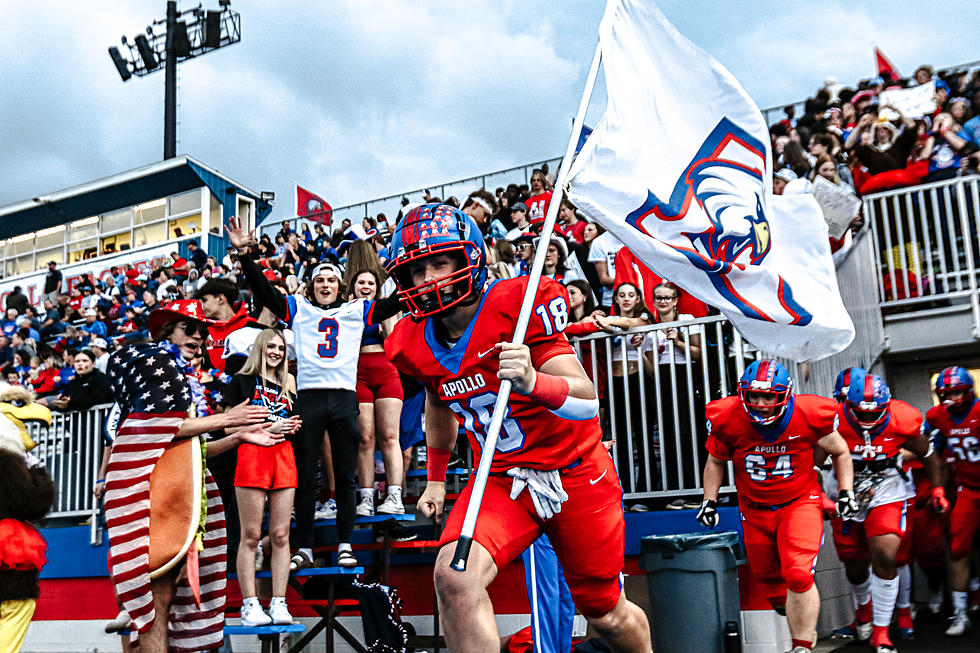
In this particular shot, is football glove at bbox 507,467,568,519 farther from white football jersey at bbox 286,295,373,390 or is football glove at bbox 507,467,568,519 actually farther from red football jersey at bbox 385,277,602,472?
white football jersey at bbox 286,295,373,390

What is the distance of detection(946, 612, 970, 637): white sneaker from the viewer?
8.66 meters

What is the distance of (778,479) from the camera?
750cm

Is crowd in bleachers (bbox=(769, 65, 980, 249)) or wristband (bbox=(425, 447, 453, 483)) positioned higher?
crowd in bleachers (bbox=(769, 65, 980, 249))

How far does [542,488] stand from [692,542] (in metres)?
3.25

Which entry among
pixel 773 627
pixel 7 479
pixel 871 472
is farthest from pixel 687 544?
pixel 7 479

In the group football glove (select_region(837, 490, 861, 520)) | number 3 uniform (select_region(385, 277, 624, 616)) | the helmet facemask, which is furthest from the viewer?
football glove (select_region(837, 490, 861, 520))

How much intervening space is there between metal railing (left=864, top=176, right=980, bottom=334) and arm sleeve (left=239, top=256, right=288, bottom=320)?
23.4 feet

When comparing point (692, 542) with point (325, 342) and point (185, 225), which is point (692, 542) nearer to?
point (325, 342)

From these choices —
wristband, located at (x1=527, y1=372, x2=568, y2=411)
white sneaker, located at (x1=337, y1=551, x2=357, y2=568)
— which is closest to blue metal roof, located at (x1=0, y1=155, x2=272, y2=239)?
white sneaker, located at (x1=337, y1=551, x2=357, y2=568)

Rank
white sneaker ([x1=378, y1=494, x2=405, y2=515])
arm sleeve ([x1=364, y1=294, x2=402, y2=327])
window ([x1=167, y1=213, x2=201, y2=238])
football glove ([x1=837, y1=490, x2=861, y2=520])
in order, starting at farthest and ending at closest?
window ([x1=167, y1=213, x2=201, y2=238]) → white sneaker ([x1=378, y1=494, x2=405, y2=515]) → arm sleeve ([x1=364, y1=294, x2=402, y2=327]) → football glove ([x1=837, y1=490, x2=861, y2=520])

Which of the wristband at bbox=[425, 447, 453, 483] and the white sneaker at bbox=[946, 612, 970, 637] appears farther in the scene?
the white sneaker at bbox=[946, 612, 970, 637]

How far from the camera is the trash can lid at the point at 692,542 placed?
750 centimetres

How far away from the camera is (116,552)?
5.77 metres

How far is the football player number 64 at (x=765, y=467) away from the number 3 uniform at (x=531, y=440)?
9.77 ft
